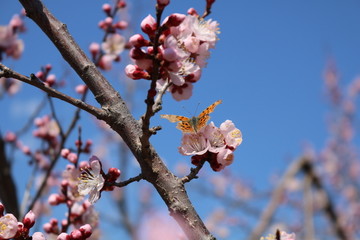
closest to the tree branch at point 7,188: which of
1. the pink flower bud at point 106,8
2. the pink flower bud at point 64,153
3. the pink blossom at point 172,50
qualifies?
the pink flower bud at point 64,153

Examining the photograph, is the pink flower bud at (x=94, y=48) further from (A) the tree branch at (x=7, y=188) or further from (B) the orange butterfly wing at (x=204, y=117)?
(B) the orange butterfly wing at (x=204, y=117)

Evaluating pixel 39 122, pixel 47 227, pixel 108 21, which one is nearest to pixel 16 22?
pixel 39 122

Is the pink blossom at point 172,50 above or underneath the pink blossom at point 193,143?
above

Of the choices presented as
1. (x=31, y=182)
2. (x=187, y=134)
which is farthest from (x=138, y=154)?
(x=31, y=182)

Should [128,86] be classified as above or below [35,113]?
above

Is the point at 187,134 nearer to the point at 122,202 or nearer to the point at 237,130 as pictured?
the point at 237,130

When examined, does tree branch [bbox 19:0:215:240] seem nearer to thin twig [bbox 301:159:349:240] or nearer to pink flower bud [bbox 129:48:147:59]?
pink flower bud [bbox 129:48:147:59]

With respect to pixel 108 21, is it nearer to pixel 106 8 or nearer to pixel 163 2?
pixel 106 8
